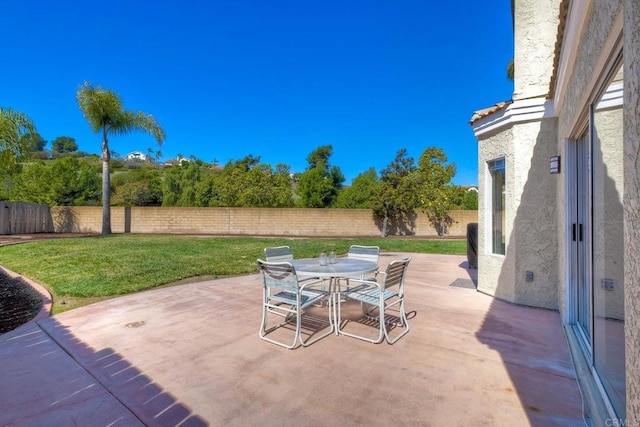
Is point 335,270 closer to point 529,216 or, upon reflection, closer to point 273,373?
point 273,373

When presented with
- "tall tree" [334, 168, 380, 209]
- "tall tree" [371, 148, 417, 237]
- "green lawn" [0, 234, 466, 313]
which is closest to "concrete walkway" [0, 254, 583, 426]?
"green lawn" [0, 234, 466, 313]

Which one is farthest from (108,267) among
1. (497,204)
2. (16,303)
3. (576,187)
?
(576,187)

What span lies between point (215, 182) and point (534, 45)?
3044 centimetres

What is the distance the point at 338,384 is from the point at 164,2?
1569cm

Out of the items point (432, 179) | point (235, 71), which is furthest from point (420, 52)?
point (235, 71)

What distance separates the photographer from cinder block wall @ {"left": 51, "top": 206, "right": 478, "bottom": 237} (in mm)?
21328

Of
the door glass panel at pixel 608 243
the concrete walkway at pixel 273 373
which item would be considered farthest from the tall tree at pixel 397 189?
the door glass panel at pixel 608 243

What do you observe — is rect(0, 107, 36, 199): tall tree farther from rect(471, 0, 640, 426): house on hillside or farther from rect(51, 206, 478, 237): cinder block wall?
rect(471, 0, 640, 426): house on hillside

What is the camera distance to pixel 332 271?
3.89 meters

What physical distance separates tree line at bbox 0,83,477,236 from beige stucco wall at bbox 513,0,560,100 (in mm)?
14731

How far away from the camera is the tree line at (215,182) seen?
59.9ft

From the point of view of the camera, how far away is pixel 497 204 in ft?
18.4

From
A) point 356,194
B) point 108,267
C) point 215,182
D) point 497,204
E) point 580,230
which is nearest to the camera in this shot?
point 580,230

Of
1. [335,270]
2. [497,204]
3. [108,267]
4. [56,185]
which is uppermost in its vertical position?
[56,185]
